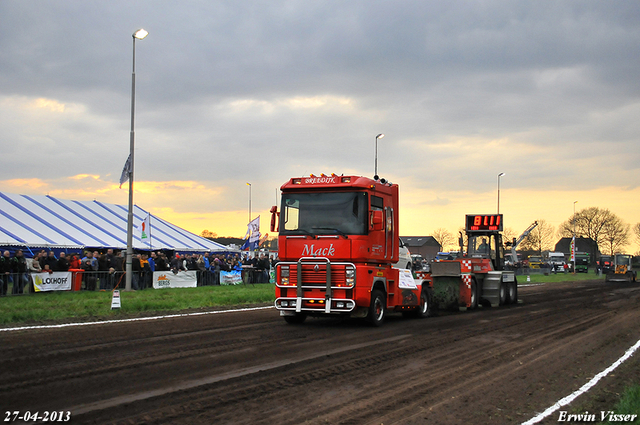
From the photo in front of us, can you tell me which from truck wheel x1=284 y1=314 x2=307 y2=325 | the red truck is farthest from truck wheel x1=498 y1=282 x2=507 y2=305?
truck wheel x1=284 y1=314 x2=307 y2=325

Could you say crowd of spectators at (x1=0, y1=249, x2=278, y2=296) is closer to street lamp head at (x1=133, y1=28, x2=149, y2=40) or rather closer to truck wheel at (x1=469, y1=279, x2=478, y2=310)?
street lamp head at (x1=133, y1=28, x2=149, y2=40)

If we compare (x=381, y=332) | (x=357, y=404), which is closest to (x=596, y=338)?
(x=381, y=332)

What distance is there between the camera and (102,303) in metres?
18.8

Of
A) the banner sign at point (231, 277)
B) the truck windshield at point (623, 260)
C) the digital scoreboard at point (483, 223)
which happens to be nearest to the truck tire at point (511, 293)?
the digital scoreboard at point (483, 223)

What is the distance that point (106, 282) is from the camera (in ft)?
80.2

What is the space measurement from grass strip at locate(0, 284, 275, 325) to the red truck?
5.57m

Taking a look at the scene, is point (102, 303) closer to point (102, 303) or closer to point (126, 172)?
point (102, 303)

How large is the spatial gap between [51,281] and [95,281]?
2.02 meters

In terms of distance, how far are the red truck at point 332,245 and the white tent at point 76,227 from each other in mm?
17688

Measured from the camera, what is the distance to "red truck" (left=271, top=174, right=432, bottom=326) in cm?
1338

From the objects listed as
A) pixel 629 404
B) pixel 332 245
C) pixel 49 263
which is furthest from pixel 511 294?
pixel 49 263

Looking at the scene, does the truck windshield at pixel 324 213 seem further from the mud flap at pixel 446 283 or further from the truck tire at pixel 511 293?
the truck tire at pixel 511 293

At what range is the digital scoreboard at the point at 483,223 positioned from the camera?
2155cm

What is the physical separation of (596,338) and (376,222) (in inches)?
217
